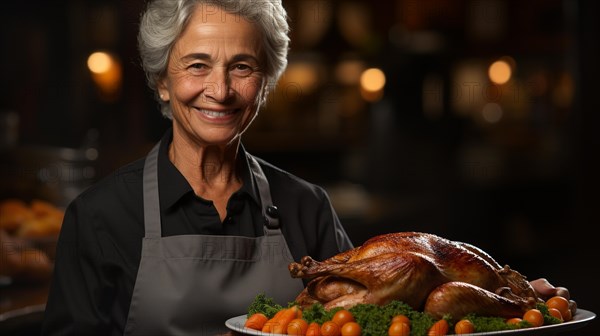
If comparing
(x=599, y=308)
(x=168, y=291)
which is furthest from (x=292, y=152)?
(x=168, y=291)

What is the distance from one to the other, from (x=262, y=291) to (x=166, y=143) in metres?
0.39

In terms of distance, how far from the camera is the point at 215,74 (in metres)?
1.80

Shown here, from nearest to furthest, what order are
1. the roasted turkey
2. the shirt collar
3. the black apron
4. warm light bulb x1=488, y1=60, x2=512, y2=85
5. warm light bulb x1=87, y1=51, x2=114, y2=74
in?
the roasted turkey
the black apron
the shirt collar
warm light bulb x1=87, y1=51, x2=114, y2=74
warm light bulb x1=488, y1=60, x2=512, y2=85

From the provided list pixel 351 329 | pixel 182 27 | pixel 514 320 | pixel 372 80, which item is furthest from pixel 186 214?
pixel 372 80

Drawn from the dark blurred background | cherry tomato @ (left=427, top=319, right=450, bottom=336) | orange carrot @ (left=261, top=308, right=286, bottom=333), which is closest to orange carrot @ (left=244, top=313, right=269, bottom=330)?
orange carrot @ (left=261, top=308, right=286, bottom=333)

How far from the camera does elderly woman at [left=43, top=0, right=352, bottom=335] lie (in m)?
1.78

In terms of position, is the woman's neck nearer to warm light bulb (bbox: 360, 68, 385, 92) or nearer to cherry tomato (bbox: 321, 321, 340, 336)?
cherry tomato (bbox: 321, 321, 340, 336)

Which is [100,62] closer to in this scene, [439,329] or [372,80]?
[372,80]

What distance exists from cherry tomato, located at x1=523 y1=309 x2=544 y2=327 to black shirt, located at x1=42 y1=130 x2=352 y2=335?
56 centimetres

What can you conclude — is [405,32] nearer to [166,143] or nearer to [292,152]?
[292,152]

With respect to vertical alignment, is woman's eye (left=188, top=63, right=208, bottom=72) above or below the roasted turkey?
Answer: above

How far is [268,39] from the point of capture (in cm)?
191

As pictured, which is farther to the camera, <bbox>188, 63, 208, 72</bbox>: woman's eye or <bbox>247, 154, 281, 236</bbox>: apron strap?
<bbox>247, 154, 281, 236</bbox>: apron strap

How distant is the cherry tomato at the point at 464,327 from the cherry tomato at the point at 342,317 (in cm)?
17
